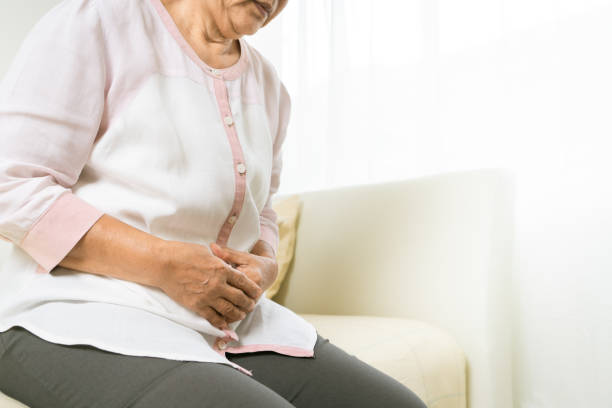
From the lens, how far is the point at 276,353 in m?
0.90

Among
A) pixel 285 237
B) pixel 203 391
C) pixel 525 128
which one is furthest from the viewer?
pixel 285 237

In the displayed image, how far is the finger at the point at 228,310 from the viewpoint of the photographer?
792 millimetres

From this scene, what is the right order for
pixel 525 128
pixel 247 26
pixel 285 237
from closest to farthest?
pixel 247 26
pixel 525 128
pixel 285 237

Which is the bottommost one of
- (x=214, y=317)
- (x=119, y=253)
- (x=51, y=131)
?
(x=214, y=317)

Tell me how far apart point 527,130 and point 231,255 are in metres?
1.14

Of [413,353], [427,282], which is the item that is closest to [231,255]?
[413,353]

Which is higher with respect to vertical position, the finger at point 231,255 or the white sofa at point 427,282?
the finger at point 231,255

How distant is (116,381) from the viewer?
2.06ft

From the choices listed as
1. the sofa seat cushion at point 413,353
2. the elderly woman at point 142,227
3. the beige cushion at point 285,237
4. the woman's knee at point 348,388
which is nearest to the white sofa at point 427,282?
the sofa seat cushion at point 413,353

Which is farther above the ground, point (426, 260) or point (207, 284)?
point (207, 284)

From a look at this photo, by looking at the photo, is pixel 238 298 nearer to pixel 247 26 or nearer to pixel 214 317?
pixel 214 317

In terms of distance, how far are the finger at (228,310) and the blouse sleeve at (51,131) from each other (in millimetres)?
200

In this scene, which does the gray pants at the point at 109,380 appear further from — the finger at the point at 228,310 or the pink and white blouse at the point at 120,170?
the finger at the point at 228,310

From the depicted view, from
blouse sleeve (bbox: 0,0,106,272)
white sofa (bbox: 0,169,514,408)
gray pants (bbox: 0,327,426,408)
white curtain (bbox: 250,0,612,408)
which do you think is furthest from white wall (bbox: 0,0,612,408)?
blouse sleeve (bbox: 0,0,106,272)
